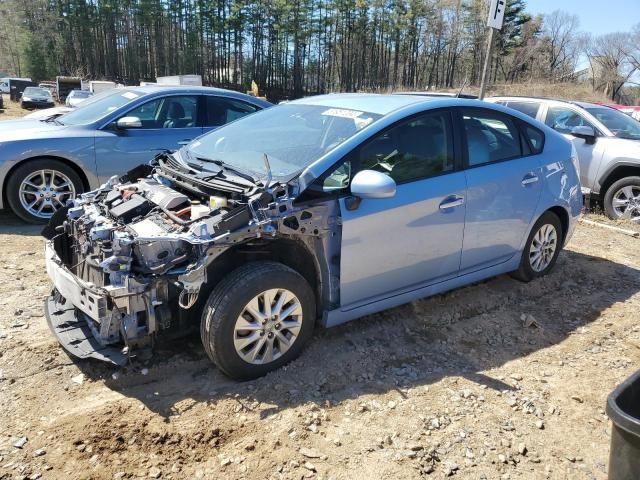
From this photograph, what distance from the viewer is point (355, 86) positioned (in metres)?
55.9

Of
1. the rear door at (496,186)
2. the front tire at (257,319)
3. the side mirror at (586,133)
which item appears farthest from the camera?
the side mirror at (586,133)

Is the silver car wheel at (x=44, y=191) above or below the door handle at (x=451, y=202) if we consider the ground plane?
below

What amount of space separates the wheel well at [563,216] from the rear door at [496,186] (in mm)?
450

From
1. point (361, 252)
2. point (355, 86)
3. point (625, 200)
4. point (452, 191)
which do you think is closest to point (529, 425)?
point (361, 252)

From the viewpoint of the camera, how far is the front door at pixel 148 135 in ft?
20.9

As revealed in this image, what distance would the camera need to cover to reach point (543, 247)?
4926mm

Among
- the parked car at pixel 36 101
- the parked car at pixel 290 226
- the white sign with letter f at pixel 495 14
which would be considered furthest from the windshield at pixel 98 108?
the parked car at pixel 36 101

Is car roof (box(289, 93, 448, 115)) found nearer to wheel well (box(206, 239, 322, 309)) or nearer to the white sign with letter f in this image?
wheel well (box(206, 239, 322, 309))

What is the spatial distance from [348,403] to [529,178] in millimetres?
2610

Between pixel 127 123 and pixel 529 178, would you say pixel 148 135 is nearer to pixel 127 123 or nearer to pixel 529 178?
pixel 127 123

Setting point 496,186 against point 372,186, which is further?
point 496,186

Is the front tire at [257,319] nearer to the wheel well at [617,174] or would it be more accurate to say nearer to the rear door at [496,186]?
the rear door at [496,186]

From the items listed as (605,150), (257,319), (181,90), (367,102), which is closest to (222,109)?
(181,90)

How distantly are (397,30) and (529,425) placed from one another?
189 feet
